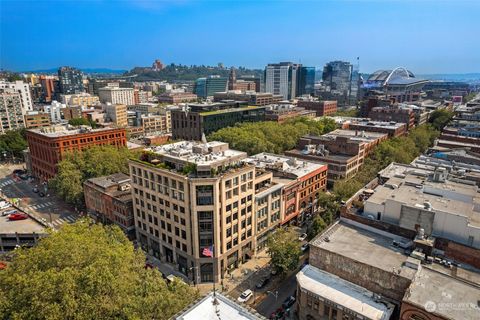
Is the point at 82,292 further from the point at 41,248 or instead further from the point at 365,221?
the point at 365,221

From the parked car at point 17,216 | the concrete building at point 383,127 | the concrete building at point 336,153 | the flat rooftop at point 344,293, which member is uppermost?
the concrete building at point 383,127

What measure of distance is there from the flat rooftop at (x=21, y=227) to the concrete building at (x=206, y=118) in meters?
84.9

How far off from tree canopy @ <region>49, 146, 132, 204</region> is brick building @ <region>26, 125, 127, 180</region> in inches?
175

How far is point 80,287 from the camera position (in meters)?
39.9

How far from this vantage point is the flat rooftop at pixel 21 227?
71.7m

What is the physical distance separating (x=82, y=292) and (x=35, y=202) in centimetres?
8206

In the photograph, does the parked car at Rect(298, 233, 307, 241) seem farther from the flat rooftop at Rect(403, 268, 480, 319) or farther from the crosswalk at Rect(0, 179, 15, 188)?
the crosswalk at Rect(0, 179, 15, 188)

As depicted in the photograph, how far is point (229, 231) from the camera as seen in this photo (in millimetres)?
64250

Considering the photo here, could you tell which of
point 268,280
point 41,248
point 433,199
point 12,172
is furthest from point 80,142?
point 433,199

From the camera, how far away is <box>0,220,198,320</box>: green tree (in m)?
37.5

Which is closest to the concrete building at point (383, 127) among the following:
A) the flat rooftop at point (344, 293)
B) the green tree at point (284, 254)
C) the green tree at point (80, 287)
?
the green tree at point (284, 254)

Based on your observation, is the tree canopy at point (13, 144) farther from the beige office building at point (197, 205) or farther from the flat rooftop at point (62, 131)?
the beige office building at point (197, 205)

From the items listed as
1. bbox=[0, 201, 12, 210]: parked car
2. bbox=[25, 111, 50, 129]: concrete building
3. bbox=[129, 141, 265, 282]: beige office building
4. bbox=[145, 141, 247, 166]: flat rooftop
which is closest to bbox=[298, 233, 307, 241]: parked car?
bbox=[129, 141, 265, 282]: beige office building

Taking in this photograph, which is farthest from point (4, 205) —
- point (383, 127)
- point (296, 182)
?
point (383, 127)
